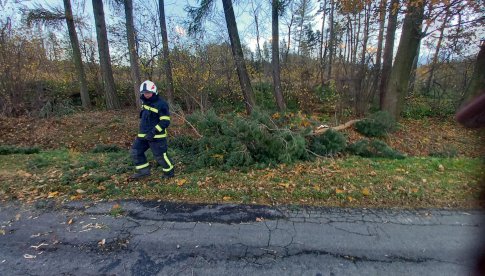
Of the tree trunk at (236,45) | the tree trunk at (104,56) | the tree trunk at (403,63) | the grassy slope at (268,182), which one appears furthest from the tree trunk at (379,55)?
the tree trunk at (104,56)

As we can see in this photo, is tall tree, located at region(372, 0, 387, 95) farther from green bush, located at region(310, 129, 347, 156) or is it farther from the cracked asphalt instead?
the cracked asphalt

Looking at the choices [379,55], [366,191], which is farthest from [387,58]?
[366,191]

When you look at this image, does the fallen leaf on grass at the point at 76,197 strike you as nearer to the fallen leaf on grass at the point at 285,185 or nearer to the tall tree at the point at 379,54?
the fallen leaf on grass at the point at 285,185

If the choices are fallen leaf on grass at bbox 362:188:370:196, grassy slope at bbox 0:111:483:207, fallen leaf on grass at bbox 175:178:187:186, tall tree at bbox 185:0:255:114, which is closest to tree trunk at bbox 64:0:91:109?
tall tree at bbox 185:0:255:114

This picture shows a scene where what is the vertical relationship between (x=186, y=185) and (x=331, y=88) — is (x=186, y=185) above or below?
below

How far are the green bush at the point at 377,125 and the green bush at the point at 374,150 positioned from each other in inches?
80.6

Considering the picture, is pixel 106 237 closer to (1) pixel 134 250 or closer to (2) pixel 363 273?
(1) pixel 134 250

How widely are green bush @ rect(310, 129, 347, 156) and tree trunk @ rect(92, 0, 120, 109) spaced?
454 inches

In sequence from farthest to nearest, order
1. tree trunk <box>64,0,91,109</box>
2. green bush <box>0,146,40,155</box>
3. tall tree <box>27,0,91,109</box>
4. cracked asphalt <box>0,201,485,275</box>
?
tree trunk <box>64,0,91,109</box> → tall tree <box>27,0,91,109</box> → green bush <box>0,146,40,155</box> → cracked asphalt <box>0,201,485,275</box>

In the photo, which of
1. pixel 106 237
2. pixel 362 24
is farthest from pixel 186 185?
pixel 362 24

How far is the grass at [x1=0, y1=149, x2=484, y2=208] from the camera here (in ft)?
13.9

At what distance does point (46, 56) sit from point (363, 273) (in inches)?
649

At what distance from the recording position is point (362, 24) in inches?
480

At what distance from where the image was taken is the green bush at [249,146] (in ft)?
19.0
